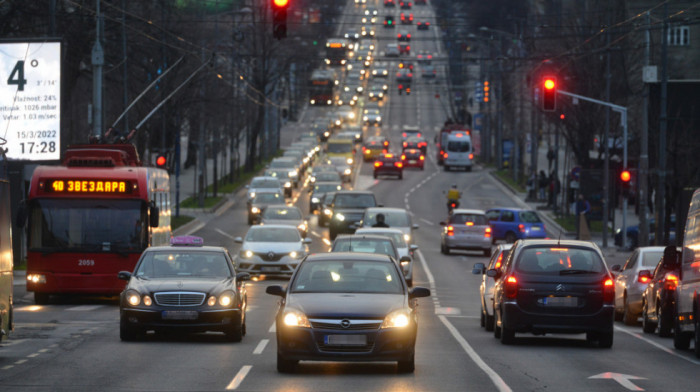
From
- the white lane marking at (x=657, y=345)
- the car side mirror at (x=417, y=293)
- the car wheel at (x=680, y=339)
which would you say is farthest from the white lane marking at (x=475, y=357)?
the car wheel at (x=680, y=339)

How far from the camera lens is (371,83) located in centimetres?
16825

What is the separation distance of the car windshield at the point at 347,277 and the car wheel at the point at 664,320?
7321 mm

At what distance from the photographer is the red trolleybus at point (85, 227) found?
95.3 ft

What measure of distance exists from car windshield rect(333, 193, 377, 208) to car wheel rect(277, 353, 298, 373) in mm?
35663

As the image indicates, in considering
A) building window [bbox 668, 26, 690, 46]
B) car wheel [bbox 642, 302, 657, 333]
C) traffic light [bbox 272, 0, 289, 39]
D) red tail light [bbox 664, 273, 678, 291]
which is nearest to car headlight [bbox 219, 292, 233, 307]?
traffic light [bbox 272, 0, 289, 39]

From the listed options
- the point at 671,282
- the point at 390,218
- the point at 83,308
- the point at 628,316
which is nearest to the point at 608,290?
the point at 671,282

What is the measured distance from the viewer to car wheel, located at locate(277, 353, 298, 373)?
54.2 feet

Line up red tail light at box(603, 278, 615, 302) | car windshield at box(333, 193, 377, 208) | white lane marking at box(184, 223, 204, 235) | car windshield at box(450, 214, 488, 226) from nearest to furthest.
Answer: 1. red tail light at box(603, 278, 615, 302)
2. car windshield at box(450, 214, 488, 226)
3. car windshield at box(333, 193, 377, 208)
4. white lane marking at box(184, 223, 204, 235)

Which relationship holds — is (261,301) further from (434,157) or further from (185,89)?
(434,157)

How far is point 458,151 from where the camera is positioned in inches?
3996

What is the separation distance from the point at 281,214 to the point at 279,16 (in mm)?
26841

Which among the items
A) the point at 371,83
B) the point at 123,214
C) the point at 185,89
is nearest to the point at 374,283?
the point at 123,214

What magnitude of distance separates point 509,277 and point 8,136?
21.0 metres

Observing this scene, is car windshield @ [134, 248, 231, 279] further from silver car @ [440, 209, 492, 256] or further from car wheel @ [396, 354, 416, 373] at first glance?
silver car @ [440, 209, 492, 256]
